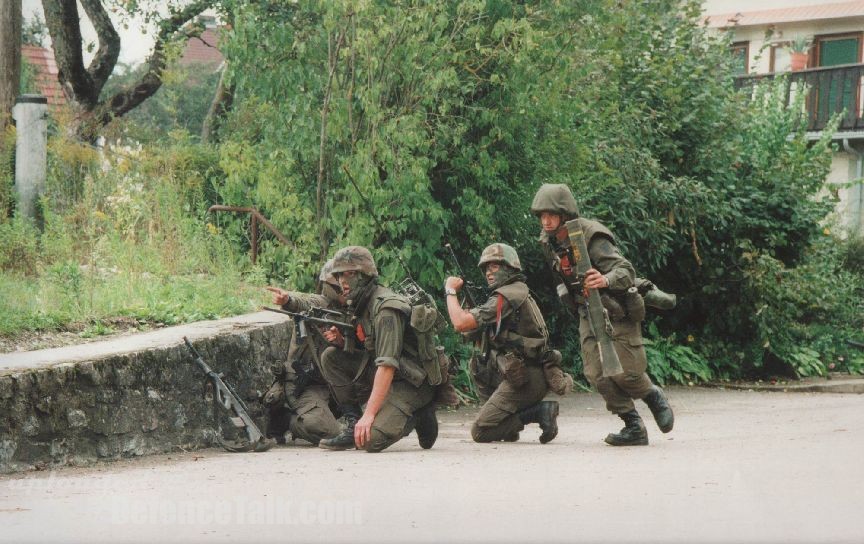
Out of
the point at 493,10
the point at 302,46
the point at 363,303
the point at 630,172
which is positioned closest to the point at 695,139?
the point at 630,172

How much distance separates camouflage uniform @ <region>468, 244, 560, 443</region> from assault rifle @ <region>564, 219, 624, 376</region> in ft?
1.86

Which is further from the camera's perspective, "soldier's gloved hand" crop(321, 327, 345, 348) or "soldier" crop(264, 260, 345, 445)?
"soldier" crop(264, 260, 345, 445)

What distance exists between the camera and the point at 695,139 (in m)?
16.5

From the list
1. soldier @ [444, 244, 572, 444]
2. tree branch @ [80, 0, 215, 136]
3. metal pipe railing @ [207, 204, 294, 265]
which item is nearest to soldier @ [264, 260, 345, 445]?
soldier @ [444, 244, 572, 444]

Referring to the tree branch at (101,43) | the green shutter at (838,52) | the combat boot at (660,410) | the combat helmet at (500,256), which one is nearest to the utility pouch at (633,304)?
the combat boot at (660,410)

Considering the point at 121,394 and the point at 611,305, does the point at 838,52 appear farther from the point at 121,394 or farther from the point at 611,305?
the point at 121,394

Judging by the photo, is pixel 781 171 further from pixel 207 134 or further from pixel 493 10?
pixel 207 134

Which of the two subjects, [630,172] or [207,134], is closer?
[630,172]

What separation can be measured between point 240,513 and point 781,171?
12828 mm

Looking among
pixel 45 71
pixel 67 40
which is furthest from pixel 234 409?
pixel 45 71

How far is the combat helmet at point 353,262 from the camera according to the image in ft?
30.8

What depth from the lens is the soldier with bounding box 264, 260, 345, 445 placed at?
9.78 meters

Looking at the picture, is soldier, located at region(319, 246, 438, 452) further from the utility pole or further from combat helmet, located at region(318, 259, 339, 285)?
the utility pole

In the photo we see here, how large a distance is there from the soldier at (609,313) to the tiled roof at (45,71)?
22434 millimetres
